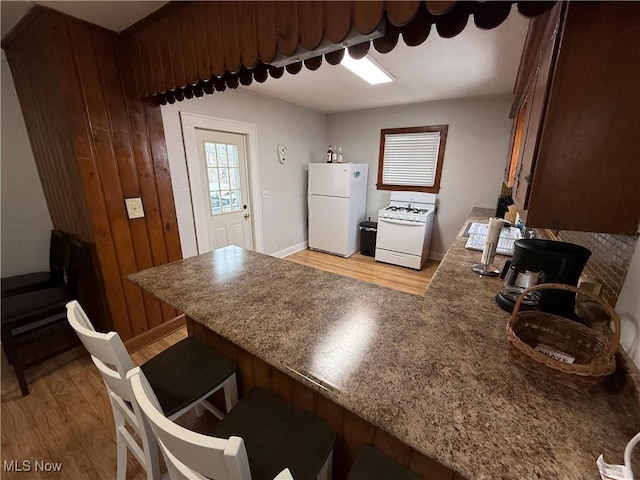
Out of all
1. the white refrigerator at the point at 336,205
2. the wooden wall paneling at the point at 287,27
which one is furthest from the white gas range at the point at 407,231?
the wooden wall paneling at the point at 287,27

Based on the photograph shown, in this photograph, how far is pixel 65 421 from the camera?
1.54 metres

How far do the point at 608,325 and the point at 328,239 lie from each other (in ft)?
11.9

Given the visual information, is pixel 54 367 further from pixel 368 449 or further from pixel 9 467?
pixel 368 449

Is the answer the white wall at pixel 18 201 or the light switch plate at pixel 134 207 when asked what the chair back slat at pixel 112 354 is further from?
the white wall at pixel 18 201

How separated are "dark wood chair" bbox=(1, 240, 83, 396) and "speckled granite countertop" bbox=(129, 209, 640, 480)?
111 centimetres

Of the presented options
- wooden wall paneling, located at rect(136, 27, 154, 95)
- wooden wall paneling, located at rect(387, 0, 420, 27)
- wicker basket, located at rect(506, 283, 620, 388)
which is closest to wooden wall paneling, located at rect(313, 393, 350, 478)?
Result: wicker basket, located at rect(506, 283, 620, 388)

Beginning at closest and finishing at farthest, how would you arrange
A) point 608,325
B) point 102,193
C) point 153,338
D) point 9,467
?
point 608,325
point 9,467
point 102,193
point 153,338

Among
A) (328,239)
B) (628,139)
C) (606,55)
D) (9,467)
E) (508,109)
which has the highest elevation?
(508,109)

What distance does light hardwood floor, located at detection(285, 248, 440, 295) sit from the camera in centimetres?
345

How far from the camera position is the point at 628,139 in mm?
752

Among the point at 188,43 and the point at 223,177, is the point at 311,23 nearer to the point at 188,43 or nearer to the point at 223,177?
the point at 188,43

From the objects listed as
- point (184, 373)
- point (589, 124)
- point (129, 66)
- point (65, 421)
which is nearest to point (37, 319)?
point (65, 421)

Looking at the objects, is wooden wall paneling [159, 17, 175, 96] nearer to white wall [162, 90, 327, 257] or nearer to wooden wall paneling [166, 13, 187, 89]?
wooden wall paneling [166, 13, 187, 89]

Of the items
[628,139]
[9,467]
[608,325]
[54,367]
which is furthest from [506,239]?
[54,367]
